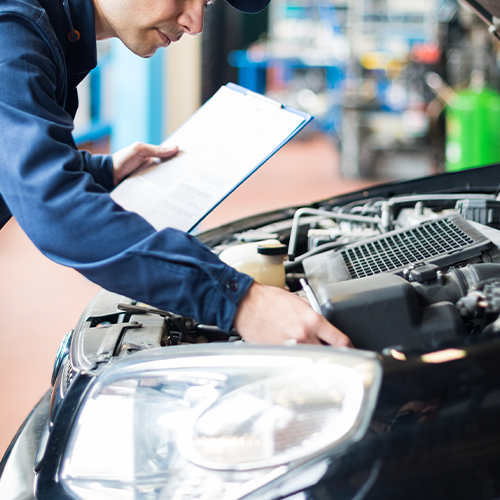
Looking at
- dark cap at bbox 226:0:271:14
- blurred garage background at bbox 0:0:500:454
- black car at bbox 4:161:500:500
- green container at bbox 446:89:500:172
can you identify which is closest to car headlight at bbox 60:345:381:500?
black car at bbox 4:161:500:500

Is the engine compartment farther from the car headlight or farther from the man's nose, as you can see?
the man's nose

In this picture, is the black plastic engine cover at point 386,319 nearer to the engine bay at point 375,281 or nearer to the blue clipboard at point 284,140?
the engine bay at point 375,281

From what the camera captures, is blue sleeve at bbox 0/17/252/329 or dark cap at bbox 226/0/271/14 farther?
dark cap at bbox 226/0/271/14

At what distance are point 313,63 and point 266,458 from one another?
1091cm

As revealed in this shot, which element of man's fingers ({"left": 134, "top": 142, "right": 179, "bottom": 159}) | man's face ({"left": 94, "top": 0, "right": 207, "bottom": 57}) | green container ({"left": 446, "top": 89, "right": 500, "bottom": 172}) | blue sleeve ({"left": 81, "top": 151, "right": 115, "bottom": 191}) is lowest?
green container ({"left": 446, "top": 89, "right": 500, "bottom": 172})

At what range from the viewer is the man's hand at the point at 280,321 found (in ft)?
2.67

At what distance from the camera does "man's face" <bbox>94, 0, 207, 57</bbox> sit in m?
1.01

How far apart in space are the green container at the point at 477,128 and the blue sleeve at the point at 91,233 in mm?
4925

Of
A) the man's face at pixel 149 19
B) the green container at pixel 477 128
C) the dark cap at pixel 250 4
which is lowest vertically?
the green container at pixel 477 128

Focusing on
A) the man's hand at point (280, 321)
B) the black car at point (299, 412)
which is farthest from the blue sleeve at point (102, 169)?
the man's hand at point (280, 321)

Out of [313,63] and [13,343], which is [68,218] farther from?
[313,63]

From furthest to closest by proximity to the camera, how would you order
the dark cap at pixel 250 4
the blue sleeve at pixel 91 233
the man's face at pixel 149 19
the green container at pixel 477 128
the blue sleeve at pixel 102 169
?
the green container at pixel 477 128 → the blue sleeve at pixel 102 169 → the dark cap at pixel 250 4 → the man's face at pixel 149 19 → the blue sleeve at pixel 91 233

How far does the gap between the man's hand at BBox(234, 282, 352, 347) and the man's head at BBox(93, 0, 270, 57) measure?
0.52 metres

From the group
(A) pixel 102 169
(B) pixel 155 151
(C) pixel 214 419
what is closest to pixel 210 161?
(B) pixel 155 151
